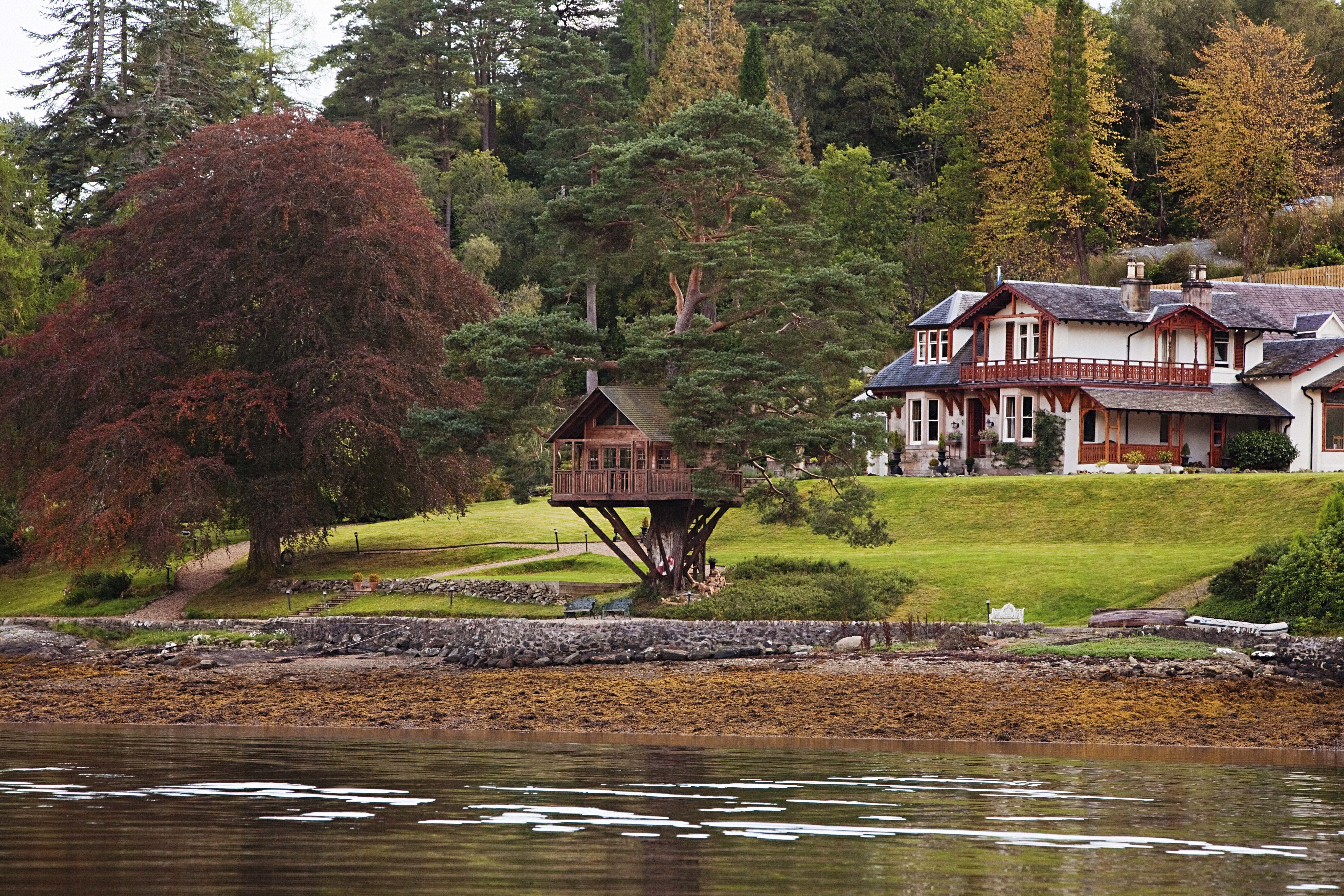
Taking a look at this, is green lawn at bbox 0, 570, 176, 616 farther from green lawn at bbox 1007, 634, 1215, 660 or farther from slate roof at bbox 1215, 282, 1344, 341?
slate roof at bbox 1215, 282, 1344, 341

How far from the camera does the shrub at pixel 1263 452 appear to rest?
57.4m

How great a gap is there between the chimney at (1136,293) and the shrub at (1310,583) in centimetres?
2892

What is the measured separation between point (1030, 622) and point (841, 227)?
53002 millimetres

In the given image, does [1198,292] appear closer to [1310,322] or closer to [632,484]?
[1310,322]

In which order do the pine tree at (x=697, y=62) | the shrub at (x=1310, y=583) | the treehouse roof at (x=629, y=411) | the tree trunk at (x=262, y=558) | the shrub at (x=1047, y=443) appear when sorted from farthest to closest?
the pine tree at (x=697, y=62) → the shrub at (x=1047, y=443) → the tree trunk at (x=262, y=558) → the treehouse roof at (x=629, y=411) → the shrub at (x=1310, y=583)

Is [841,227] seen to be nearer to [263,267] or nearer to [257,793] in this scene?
[263,267]

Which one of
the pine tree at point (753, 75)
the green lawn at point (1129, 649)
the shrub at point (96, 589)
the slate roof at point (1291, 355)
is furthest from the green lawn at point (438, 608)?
the pine tree at point (753, 75)

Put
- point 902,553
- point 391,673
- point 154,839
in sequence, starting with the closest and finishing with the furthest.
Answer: point 154,839 < point 391,673 < point 902,553

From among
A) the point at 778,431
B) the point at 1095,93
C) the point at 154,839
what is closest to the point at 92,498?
the point at 778,431

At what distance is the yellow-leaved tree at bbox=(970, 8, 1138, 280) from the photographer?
80.2 m

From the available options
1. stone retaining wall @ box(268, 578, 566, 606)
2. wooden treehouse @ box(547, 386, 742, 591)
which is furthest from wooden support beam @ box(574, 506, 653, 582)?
stone retaining wall @ box(268, 578, 566, 606)

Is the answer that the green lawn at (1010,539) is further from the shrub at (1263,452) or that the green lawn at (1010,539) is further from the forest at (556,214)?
the shrub at (1263,452)

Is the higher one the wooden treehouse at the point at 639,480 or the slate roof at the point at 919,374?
the slate roof at the point at 919,374

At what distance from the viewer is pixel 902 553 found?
144 ft
